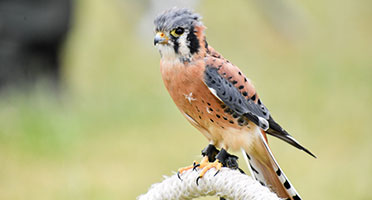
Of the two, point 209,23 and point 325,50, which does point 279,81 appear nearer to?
point 325,50

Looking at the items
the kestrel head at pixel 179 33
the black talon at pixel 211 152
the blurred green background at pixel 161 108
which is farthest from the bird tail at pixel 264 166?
the blurred green background at pixel 161 108

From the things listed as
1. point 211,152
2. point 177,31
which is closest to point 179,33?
point 177,31

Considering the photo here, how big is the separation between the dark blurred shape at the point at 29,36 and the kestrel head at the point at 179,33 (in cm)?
324

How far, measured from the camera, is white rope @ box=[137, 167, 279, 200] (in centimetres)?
191

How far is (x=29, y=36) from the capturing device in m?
5.62

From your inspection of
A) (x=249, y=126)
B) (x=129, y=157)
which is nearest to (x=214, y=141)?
(x=249, y=126)

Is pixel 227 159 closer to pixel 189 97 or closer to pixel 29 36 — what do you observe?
pixel 189 97

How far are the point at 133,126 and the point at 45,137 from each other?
1.25m

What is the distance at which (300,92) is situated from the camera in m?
6.35

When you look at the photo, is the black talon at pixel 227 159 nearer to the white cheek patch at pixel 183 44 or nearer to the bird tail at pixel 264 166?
the bird tail at pixel 264 166

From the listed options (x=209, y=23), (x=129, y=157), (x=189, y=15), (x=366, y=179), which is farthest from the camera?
(x=209, y=23)

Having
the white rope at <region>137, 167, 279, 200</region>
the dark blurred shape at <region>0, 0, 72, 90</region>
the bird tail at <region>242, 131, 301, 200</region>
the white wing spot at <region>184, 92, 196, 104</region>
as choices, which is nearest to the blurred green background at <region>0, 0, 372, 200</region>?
the dark blurred shape at <region>0, 0, 72, 90</region>

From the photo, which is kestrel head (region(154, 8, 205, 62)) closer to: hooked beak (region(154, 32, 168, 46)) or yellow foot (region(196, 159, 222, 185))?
hooked beak (region(154, 32, 168, 46))

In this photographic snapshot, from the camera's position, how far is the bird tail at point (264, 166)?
238 cm
